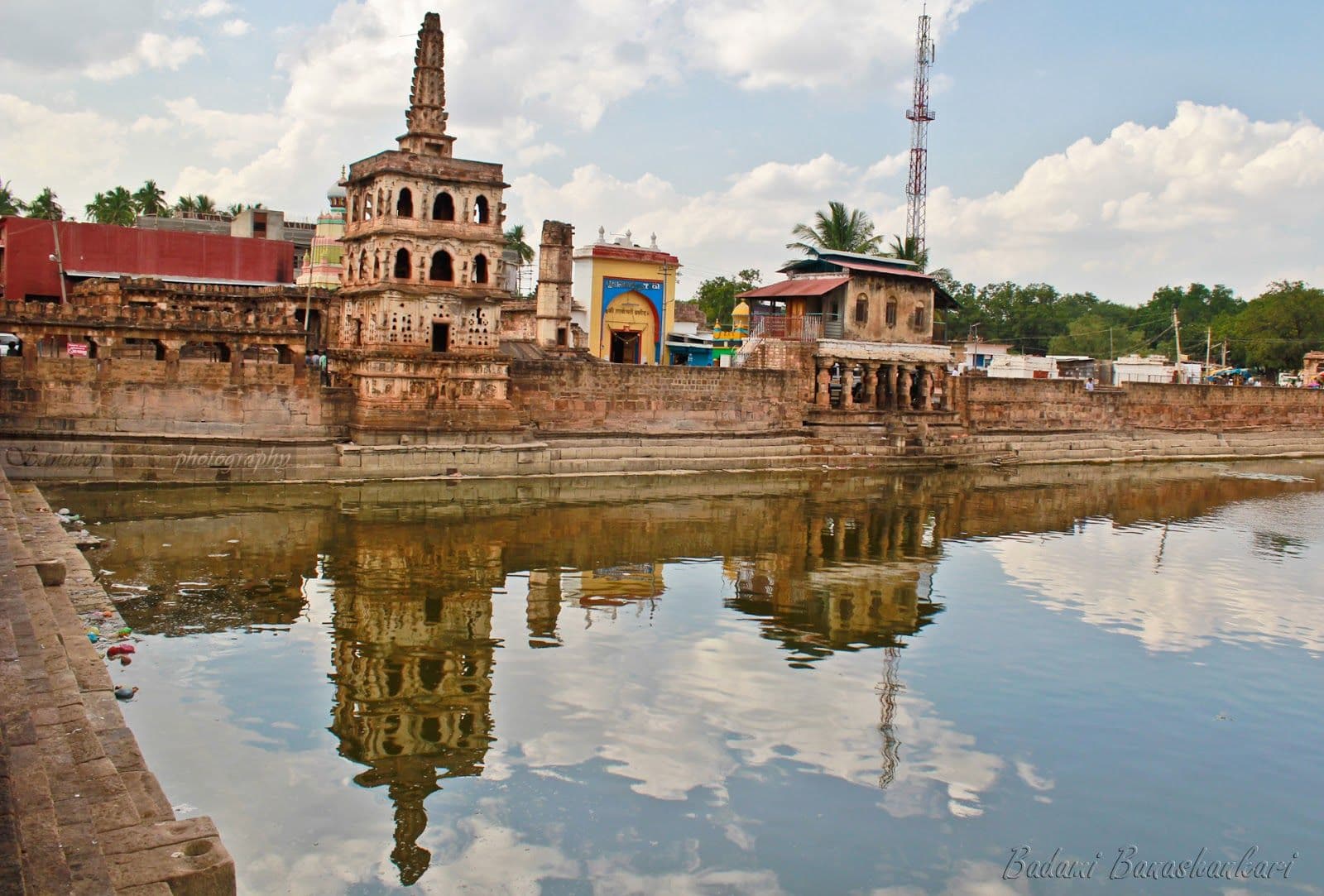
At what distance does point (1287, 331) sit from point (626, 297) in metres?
40.1

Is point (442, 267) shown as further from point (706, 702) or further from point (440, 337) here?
point (706, 702)

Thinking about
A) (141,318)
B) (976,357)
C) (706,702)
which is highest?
(976,357)

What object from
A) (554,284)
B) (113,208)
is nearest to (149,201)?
(113,208)

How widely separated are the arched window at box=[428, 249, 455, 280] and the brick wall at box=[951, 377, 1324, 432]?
Result: 17.1m

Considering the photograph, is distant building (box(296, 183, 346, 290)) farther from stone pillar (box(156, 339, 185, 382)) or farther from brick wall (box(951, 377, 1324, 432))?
brick wall (box(951, 377, 1324, 432))

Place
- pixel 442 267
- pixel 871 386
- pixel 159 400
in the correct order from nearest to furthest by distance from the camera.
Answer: pixel 159 400
pixel 442 267
pixel 871 386

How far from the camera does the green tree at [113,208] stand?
51.8 metres

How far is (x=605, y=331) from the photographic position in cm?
3838

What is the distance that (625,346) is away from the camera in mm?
39188

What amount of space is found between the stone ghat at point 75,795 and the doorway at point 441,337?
1673 centimetres

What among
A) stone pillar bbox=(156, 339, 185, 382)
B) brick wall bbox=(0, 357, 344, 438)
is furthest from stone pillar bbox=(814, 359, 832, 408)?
stone pillar bbox=(156, 339, 185, 382)

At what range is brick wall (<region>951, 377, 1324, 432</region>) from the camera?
35469 millimetres

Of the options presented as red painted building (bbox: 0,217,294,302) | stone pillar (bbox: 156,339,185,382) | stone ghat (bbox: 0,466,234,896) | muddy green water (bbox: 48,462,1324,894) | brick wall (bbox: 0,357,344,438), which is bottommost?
muddy green water (bbox: 48,462,1324,894)

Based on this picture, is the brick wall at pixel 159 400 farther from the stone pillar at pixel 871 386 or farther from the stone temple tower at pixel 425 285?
the stone pillar at pixel 871 386
